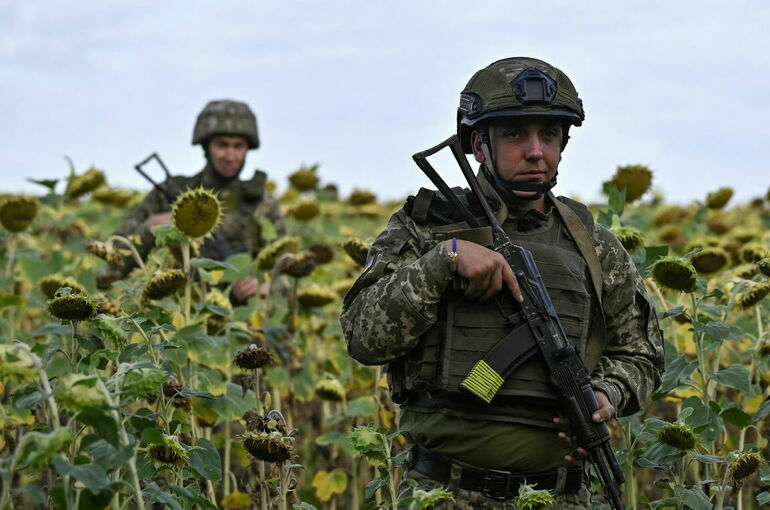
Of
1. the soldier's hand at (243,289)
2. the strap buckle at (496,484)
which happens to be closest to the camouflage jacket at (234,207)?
the soldier's hand at (243,289)

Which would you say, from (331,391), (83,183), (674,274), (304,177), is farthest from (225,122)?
(674,274)

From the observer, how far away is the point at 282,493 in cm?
324

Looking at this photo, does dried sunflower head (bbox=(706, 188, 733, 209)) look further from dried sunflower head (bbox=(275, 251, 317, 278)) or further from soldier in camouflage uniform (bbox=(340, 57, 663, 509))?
soldier in camouflage uniform (bbox=(340, 57, 663, 509))

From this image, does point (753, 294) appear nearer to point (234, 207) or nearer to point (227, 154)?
point (234, 207)

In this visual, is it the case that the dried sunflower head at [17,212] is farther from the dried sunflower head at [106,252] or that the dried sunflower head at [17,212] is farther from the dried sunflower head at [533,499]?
the dried sunflower head at [533,499]

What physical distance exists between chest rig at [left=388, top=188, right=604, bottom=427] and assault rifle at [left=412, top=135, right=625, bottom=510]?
42mm

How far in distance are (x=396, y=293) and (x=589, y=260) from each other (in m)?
0.62

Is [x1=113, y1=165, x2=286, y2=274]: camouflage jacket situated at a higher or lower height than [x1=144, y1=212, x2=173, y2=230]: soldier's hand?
higher

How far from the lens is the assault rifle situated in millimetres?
2775

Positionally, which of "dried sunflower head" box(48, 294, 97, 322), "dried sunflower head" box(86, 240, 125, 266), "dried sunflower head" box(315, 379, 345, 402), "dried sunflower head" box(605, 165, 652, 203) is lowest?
"dried sunflower head" box(315, 379, 345, 402)

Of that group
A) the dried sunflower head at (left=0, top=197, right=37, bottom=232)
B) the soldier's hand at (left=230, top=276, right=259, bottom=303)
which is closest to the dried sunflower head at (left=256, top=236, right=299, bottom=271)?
the soldier's hand at (left=230, top=276, right=259, bottom=303)

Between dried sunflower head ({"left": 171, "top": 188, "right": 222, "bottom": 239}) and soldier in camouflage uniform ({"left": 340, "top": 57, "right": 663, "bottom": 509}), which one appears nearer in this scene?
soldier in camouflage uniform ({"left": 340, "top": 57, "right": 663, "bottom": 509})

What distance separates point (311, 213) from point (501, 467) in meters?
5.11

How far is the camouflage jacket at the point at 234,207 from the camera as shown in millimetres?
6816
